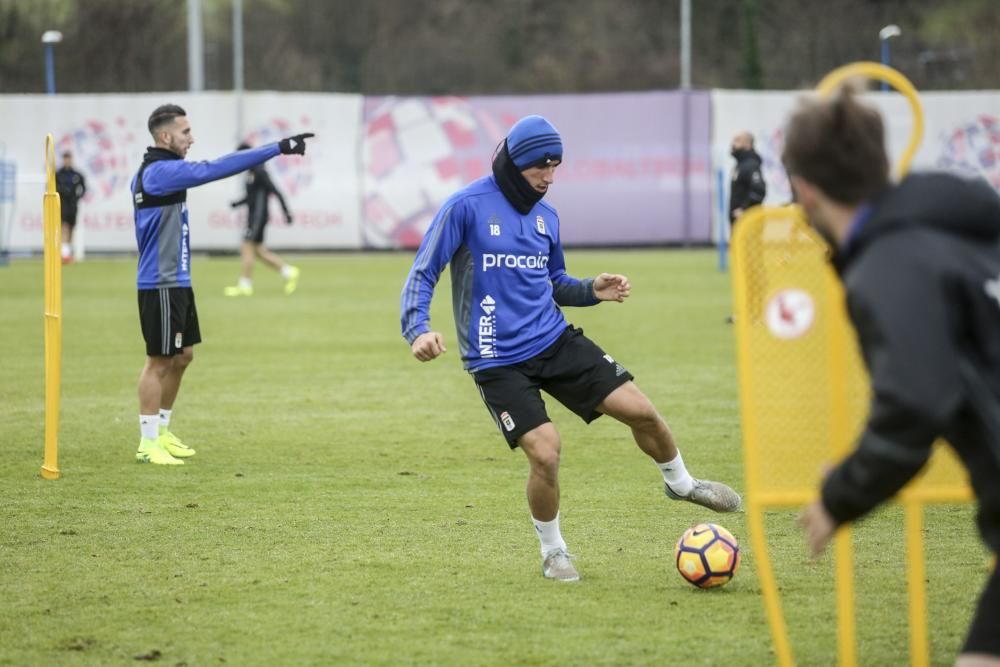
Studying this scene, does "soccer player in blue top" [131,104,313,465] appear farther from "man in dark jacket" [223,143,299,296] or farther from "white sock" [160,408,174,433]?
"man in dark jacket" [223,143,299,296]

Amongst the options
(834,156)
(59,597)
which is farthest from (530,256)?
(834,156)

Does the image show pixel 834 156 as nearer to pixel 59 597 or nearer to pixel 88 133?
pixel 59 597

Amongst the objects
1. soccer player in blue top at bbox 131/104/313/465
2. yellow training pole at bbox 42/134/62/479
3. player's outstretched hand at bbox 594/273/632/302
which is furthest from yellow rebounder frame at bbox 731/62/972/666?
soccer player in blue top at bbox 131/104/313/465

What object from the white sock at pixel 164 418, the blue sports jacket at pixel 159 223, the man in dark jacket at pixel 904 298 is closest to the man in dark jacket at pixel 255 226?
the white sock at pixel 164 418

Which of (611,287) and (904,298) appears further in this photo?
(611,287)

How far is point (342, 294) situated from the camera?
71.8ft

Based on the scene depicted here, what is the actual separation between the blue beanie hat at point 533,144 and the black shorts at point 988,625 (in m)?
3.22

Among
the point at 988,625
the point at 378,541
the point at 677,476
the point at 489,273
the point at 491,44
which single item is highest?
the point at 491,44

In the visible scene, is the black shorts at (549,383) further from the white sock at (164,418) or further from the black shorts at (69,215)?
the black shorts at (69,215)

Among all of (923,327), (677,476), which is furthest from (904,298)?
(677,476)

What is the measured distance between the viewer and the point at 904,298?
113 inches

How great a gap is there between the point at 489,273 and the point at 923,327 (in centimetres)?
349

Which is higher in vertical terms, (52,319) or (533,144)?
(533,144)

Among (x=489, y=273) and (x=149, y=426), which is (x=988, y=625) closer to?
(x=489, y=273)
